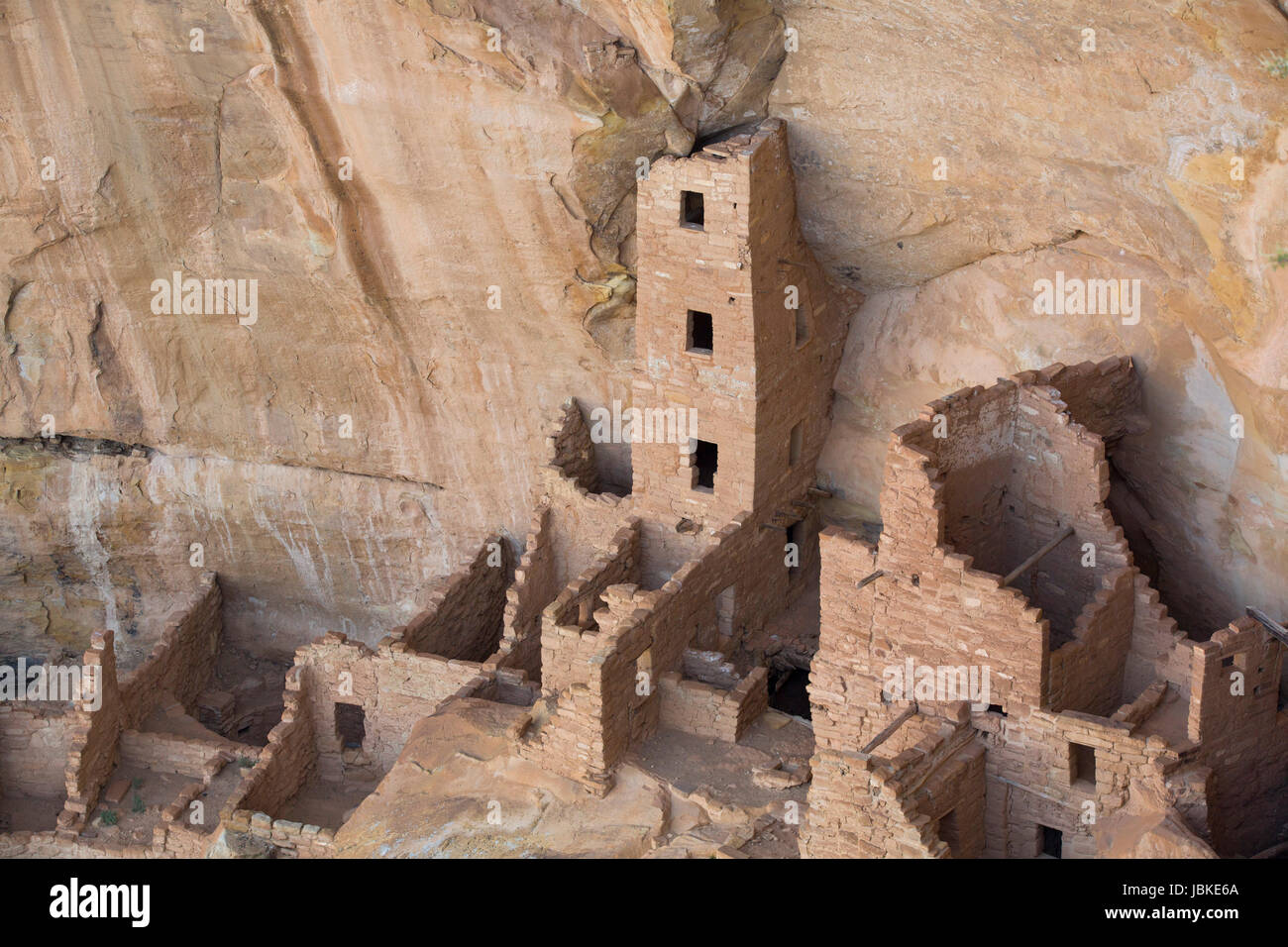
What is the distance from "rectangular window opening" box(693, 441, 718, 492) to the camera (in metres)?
21.9

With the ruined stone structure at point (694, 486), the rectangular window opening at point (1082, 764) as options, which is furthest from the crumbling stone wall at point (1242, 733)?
the ruined stone structure at point (694, 486)

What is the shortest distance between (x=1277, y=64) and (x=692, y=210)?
646 centimetres

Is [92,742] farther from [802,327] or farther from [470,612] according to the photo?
[802,327]

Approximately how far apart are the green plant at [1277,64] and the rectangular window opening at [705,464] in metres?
7.46

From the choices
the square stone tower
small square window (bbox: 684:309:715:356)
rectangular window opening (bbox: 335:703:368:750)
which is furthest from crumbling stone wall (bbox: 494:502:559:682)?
small square window (bbox: 684:309:715:356)

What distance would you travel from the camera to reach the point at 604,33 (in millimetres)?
19328

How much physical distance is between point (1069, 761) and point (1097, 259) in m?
4.63

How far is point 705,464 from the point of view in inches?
891

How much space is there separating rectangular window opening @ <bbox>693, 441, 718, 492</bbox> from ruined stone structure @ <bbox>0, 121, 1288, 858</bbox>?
5 centimetres

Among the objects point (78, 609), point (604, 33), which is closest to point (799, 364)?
point (604, 33)

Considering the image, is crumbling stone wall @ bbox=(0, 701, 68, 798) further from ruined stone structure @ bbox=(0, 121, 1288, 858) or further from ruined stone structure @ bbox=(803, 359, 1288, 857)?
ruined stone structure @ bbox=(803, 359, 1288, 857)

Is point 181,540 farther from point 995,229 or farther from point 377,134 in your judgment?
point 995,229

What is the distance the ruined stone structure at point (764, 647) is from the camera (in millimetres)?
17609

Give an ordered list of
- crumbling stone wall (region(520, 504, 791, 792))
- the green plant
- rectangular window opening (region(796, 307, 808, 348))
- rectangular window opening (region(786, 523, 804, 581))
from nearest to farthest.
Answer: the green plant, crumbling stone wall (region(520, 504, 791, 792)), rectangular window opening (region(796, 307, 808, 348)), rectangular window opening (region(786, 523, 804, 581))
